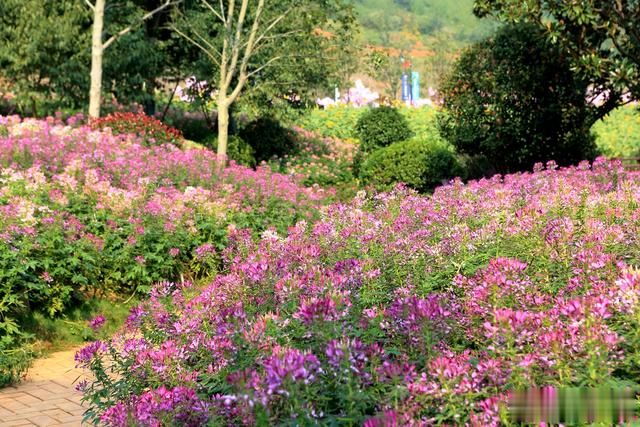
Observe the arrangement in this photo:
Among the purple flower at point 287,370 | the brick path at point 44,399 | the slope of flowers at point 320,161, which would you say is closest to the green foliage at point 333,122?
the slope of flowers at point 320,161

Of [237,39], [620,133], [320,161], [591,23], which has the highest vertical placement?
[237,39]

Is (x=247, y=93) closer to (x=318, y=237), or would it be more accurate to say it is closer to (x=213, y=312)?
(x=318, y=237)

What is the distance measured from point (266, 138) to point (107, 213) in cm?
1140

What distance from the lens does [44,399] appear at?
5.51 m

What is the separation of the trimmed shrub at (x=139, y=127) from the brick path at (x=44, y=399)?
8635mm

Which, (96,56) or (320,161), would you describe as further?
(320,161)

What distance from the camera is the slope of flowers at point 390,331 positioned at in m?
2.31

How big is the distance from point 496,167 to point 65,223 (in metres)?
10.4

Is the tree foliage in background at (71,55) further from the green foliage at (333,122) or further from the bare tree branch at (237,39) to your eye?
the green foliage at (333,122)

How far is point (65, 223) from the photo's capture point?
7.69m

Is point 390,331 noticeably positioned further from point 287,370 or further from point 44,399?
point 44,399

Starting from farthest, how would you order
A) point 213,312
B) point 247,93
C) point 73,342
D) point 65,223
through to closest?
point 247,93 → point 65,223 → point 73,342 → point 213,312

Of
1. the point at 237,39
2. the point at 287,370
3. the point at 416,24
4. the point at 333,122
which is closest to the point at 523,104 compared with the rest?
the point at 237,39

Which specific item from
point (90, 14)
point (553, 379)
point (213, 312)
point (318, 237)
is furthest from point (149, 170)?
point (90, 14)
